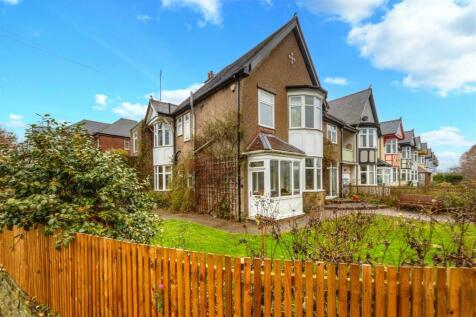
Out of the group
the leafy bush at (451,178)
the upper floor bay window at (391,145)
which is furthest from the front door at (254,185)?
the leafy bush at (451,178)

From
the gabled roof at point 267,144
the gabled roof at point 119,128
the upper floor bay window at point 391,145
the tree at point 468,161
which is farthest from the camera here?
the tree at point 468,161

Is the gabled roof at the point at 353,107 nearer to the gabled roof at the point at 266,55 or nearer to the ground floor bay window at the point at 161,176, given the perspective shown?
the gabled roof at the point at 266,55

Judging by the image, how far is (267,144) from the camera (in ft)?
39.7

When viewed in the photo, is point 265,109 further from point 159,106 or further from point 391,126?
point 391,126

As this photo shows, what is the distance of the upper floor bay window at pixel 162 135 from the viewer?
18.6 metres

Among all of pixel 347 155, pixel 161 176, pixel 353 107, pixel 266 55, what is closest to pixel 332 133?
pixel 347 155

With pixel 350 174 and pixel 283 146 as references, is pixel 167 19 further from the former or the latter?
pixel 350 174

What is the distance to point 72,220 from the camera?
13.0ft

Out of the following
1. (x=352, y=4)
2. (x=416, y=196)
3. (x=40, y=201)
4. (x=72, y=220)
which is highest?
(x=352, y=4)

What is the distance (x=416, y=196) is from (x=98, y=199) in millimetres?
17388

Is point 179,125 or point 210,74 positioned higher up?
point 210,74

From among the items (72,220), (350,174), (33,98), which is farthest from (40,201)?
(350,174)

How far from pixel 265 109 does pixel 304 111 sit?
2537mm

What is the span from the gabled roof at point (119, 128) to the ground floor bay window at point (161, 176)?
801 inches
